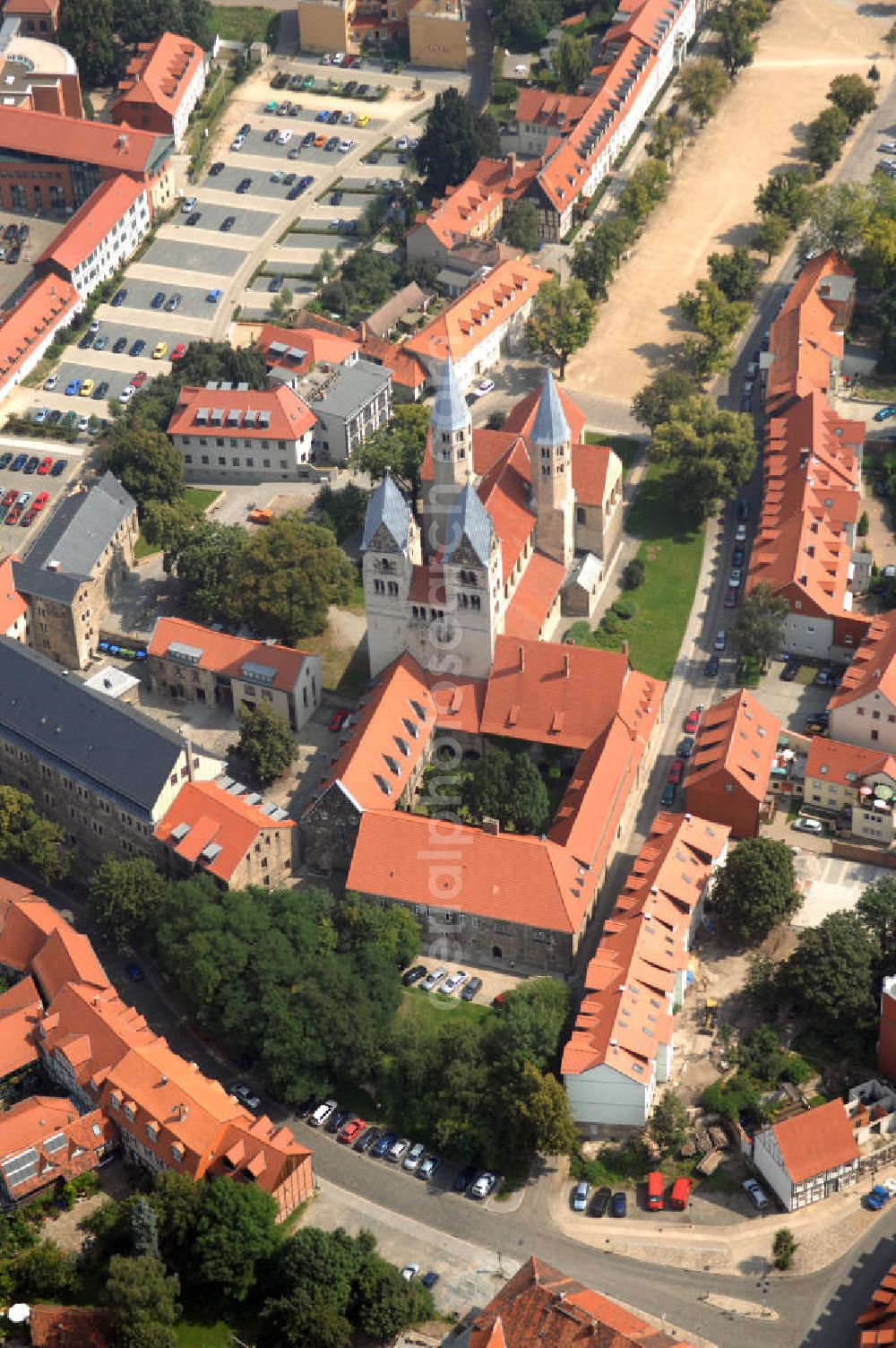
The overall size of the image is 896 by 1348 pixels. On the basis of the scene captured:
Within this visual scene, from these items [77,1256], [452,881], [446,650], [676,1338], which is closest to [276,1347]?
[77,1256]

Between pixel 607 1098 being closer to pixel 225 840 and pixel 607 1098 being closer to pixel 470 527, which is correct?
pixel 225 840

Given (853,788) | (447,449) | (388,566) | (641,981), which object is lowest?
(853,788)

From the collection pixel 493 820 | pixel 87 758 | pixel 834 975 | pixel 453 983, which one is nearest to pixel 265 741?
pixel 87 758

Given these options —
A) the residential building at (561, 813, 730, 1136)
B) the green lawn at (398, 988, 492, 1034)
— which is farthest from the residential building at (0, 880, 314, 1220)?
the residential building at (561, 813, 730, 1136)

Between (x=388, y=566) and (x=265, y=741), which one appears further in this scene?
(x=265, y=741)

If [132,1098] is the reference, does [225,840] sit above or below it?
above

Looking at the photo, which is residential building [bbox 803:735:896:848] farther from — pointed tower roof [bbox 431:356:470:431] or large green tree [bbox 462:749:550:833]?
pointed tower roof [bbox 431:356:470:431]
